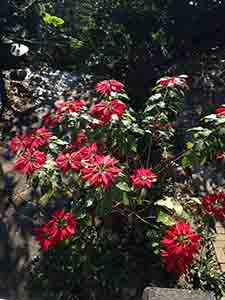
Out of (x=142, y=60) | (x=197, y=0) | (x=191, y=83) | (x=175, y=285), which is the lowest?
(x=175, y=285)

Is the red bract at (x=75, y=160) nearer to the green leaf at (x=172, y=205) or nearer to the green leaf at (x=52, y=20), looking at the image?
the green leaf at (x=172, y=205)

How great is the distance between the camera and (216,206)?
110 inches

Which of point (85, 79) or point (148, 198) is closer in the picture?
point (148, 198)

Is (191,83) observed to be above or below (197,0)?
below

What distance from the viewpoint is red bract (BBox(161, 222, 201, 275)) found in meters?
2.16

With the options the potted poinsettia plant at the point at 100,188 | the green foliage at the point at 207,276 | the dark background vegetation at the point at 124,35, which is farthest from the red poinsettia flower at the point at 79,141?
the dark background vegetation at the point at 124,35

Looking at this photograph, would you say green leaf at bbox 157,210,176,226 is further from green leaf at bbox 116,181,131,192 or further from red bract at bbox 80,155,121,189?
red bract at bbox 80,155,121,189

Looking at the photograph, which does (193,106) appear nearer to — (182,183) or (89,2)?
(182,183)

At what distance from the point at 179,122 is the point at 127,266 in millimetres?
2439

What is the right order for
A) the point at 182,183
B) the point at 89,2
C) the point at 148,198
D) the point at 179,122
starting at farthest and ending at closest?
the point at 89,2 < the point at 179,122 < the point at 182,183 < the point at 148,198

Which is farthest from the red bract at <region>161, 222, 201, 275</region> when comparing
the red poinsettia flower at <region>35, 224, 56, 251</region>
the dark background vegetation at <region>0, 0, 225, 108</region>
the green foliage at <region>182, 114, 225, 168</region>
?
the dark background vegetation at <region>0, 0, 225, 108</region>

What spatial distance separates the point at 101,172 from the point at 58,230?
21.6 inches

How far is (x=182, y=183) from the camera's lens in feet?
12.3

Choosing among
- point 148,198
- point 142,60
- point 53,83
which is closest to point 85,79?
point 53,83
